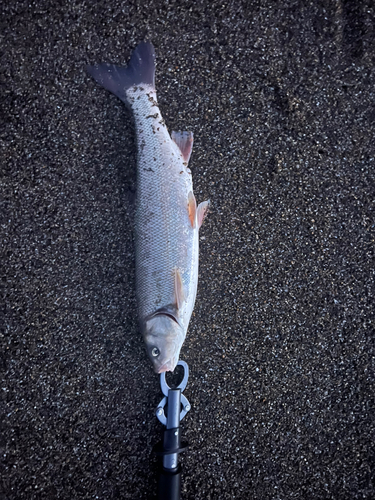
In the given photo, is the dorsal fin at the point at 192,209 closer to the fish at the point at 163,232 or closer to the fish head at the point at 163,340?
the fish at the point at 163,232

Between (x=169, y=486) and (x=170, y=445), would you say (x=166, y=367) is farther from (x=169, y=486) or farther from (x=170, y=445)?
(x=169, y=486)

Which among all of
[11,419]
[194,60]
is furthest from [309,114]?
[11,419]

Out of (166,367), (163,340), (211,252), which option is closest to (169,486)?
(166,367)

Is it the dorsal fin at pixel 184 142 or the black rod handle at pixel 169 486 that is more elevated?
the dorsal fin at pixel 184 142

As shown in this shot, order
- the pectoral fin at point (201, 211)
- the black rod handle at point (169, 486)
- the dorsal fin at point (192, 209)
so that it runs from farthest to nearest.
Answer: the pectoral fin at point (201, 211), the dorsal fin at point (192, 209), the black rod handle at point (169, 486)

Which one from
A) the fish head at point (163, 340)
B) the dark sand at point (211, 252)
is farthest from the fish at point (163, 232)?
the dark sand at point (211, 252)

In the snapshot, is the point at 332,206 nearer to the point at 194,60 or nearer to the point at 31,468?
the point at 194,60
